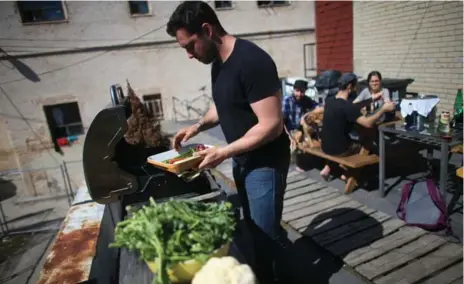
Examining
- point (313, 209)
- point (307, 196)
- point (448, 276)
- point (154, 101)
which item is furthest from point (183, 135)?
point (154, 101)

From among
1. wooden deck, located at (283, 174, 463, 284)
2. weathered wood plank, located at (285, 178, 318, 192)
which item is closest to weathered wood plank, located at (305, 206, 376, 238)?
wooden deck, located at (283, 174, 463, 284)

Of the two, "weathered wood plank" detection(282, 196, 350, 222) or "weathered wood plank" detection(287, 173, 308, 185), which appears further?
"weathered wood plank" detection(287, 173, 308, 185)

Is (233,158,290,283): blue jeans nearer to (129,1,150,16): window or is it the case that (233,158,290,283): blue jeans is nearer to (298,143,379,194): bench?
(298,143,379,194): bench

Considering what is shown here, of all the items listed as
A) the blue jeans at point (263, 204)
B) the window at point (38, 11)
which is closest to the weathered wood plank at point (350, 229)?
the blue jeans at point (263, 204)

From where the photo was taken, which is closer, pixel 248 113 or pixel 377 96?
pixel 248 113

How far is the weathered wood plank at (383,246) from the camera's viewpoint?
2.40m

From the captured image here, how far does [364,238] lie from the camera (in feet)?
8.73

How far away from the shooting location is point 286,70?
1079 cm

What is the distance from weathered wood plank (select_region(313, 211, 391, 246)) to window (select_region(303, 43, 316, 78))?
825 centimetres

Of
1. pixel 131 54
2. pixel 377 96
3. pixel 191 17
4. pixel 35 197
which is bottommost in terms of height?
pixel 35 197

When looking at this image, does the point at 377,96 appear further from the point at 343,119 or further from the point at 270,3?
the point at 270,3

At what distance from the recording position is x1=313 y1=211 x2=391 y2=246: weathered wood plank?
2695 millimetres

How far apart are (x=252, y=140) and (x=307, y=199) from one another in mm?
2342

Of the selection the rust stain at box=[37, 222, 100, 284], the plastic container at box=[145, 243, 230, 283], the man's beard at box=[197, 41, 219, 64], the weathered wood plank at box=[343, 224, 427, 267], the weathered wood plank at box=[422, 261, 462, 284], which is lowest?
the weathered wood plank at box=[422, 261, 462, 284]
